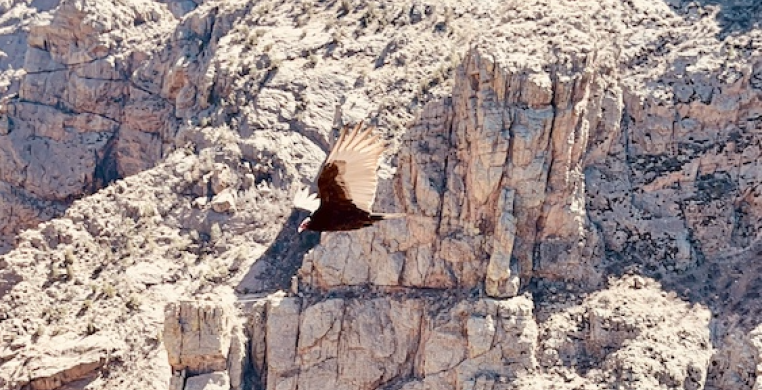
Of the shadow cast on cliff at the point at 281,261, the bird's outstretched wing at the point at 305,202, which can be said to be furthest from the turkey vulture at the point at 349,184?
the shadow cast on cliff at the point at 281,261

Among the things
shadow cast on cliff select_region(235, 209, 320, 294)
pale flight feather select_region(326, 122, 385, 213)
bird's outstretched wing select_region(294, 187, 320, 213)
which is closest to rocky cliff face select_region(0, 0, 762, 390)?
shadow cast on cliff select_region(235, 209, 320, 294)

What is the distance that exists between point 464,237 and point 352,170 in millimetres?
17482

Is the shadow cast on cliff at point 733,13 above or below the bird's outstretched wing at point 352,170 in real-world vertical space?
above

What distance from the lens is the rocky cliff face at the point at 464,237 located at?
1598 inches

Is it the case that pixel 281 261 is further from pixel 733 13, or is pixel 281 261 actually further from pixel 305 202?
pixel 733 13

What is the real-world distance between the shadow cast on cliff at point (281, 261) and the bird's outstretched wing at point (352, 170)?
17.7m

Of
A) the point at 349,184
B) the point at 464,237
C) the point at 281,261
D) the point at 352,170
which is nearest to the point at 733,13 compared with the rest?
the point at 464,237

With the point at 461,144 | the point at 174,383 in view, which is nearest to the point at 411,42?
the point at 461,144

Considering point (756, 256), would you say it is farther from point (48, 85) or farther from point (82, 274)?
point (48, 85)

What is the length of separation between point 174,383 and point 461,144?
36.1ft

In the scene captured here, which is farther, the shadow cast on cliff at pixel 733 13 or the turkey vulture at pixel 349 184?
the shadow cast on cliff at pixel 733 13

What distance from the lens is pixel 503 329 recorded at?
40.6m

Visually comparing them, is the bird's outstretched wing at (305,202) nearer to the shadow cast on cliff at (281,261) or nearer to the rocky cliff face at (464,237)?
the rocky cliff face at (464,237)

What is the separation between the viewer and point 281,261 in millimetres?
44656
